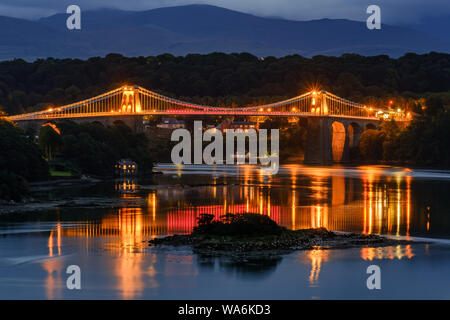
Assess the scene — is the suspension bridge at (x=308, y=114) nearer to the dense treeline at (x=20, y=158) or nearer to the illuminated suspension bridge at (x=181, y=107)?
the illuminated suspension bridge at (x=181, y=107)

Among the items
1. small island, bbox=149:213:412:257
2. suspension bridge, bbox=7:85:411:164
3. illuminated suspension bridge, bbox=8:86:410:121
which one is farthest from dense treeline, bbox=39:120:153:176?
small island, bbox=149:213:412:257

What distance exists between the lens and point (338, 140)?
324 ft

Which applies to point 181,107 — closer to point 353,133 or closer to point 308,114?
point 308,114

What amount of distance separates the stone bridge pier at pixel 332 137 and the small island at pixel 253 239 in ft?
225

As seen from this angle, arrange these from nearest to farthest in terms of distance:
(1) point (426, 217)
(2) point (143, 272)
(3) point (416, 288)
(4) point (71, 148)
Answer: (3) point (416, 288), (2) point (143, 272), (1) point (426, 217), (4) point (71, 148)

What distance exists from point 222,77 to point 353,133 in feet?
121

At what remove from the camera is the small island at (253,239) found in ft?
72.9

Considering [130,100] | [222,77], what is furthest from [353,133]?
[222,77]
